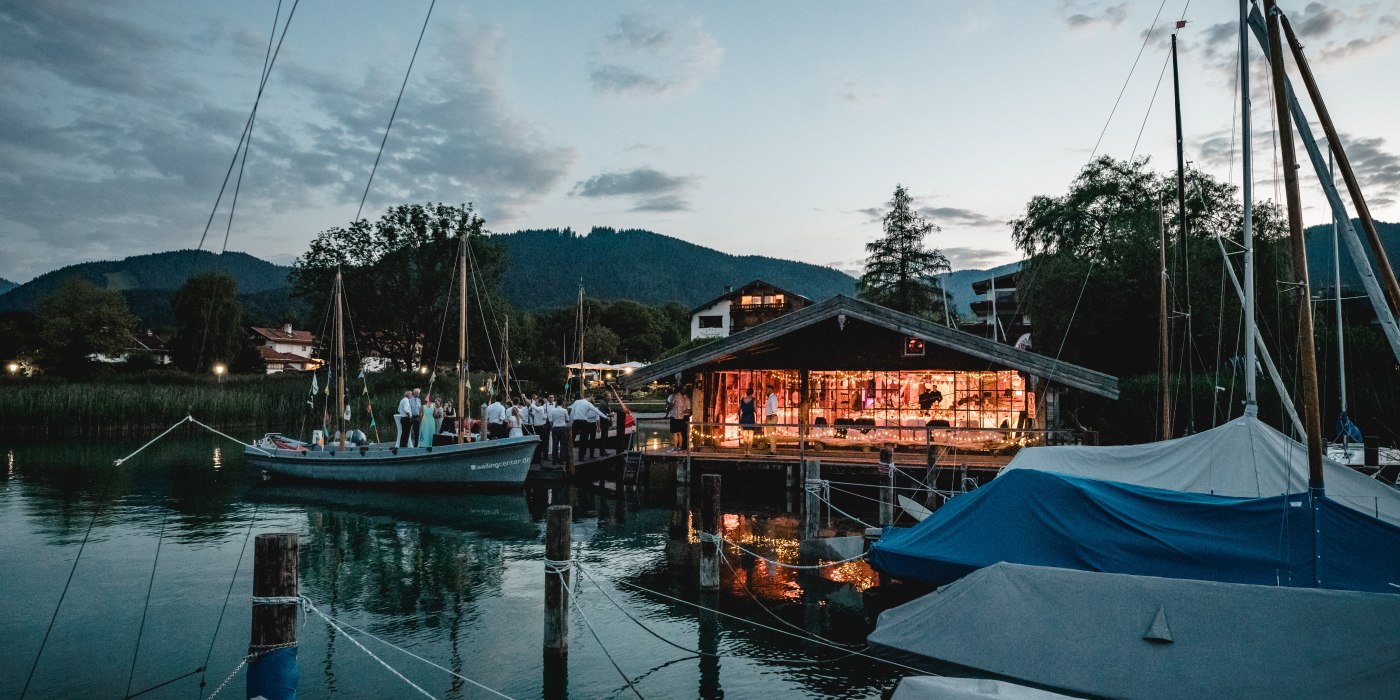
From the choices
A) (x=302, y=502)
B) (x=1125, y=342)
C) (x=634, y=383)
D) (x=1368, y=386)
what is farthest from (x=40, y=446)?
(x=1368, y=386)

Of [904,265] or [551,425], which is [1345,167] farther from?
[904,265]

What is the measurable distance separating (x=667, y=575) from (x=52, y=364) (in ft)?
208

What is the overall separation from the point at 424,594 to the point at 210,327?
2606 inches

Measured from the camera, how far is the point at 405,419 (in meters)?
23.8

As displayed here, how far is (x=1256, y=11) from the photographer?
916cm

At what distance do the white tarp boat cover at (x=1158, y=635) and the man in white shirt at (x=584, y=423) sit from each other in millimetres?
16954

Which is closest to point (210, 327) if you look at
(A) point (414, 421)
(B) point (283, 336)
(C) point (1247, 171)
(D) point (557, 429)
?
(B) point (283, 336)

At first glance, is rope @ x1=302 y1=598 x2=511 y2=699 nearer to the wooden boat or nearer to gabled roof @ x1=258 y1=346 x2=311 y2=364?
the wooden boat

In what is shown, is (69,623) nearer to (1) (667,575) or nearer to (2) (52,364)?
(1) (667,575)

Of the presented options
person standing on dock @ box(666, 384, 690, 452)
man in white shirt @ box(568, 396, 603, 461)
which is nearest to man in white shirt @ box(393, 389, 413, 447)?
man in white shirt @ box(568, 396, 603, 461)

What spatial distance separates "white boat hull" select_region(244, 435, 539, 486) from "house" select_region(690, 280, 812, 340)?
181 ft

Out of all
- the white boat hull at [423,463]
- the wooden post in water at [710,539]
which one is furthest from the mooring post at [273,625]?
the white boat hull at [423,463]

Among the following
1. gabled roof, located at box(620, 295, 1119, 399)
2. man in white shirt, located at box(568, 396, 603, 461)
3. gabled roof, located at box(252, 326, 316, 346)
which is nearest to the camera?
gabled roof, located at box(620, 295, 1119, 399)

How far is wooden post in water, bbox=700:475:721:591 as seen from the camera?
12156 mm
